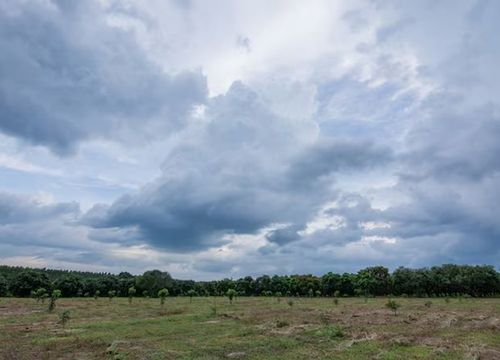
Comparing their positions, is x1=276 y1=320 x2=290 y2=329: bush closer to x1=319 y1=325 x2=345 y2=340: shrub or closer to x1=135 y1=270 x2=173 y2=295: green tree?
x1=319 y1=325 x2=345 y2=340: shrub

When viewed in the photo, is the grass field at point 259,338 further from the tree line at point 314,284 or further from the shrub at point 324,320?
the tree line at point 314,284

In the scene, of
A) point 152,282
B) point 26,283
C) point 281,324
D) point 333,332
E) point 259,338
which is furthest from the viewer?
point 152,282

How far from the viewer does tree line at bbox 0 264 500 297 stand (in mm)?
102938

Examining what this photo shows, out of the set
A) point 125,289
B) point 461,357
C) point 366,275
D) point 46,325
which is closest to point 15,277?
point 125,289

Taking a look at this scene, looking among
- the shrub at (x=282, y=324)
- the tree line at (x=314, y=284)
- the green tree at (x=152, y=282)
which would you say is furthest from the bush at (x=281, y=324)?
the green tree at (x=152, y=282)

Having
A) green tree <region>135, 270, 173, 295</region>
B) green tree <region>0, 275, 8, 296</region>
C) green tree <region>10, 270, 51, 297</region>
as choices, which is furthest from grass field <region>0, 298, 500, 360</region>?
green tree <region>135, 270, 173, 295</region>

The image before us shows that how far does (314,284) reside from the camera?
12006 centimetres

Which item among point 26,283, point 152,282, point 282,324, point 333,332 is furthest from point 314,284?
point 333,332

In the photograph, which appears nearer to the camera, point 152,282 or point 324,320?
point 324,320

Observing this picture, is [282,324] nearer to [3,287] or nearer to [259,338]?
[259,338]

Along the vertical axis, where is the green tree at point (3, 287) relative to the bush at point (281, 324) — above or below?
above

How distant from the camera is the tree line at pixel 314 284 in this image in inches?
4053

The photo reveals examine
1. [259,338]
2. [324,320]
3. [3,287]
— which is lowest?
[259,338]

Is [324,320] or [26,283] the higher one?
[26,283]
